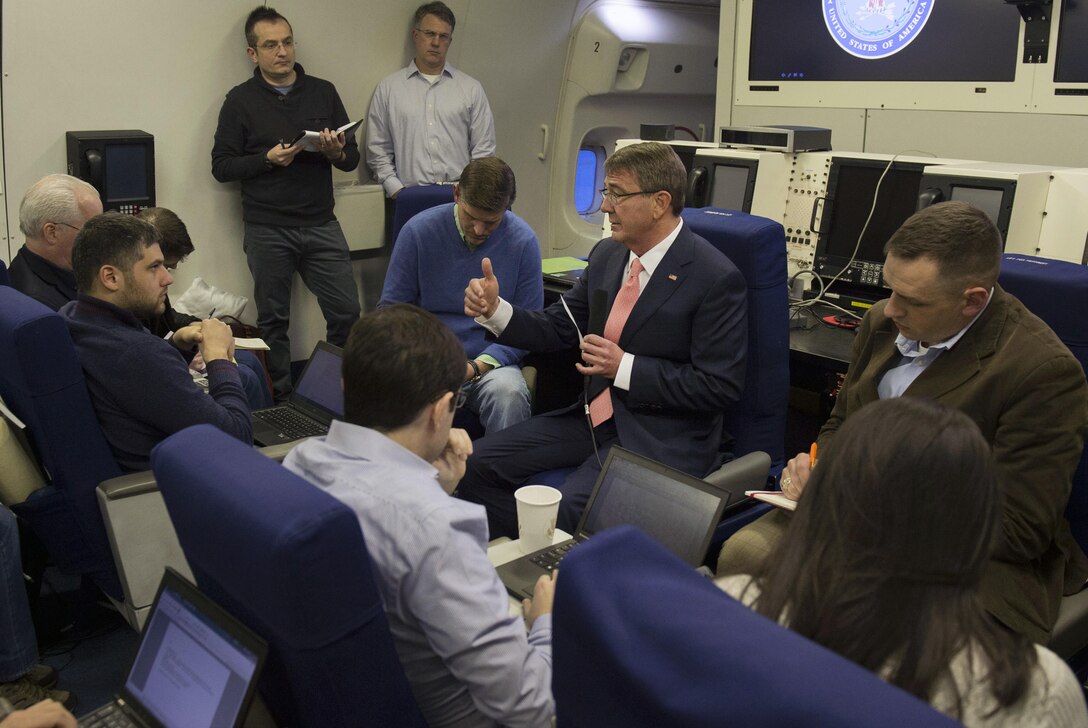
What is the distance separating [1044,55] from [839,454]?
12.4 ft

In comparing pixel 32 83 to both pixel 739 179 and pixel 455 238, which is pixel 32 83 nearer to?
pixel 455 238

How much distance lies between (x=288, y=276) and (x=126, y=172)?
2.97ft

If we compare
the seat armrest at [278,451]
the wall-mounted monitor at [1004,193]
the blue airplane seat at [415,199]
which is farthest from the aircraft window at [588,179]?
the seat armrest at [278,451]

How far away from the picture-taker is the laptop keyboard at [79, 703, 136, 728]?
163cm

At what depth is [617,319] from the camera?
291cm

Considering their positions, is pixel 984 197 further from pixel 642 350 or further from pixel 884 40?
pixel 884 40

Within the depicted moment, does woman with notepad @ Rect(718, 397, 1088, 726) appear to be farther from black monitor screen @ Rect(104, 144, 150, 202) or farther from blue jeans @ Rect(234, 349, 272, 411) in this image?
black monitor screen @ Rect(104, 144, 150, 202)

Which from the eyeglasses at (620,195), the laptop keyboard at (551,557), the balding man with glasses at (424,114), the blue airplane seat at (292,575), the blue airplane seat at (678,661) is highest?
the balding man with glasses at (424,114)

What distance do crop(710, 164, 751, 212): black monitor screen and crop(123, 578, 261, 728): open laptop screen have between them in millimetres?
2779

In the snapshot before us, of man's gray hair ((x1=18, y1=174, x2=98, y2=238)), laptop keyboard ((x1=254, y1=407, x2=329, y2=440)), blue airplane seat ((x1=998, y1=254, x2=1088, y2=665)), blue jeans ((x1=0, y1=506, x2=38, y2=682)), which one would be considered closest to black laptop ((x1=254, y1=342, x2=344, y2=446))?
laptop keyboard ((x1=254, y1=407, x2=329, y2=440))

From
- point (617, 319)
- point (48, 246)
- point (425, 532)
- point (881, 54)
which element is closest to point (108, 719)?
point (425, 532)

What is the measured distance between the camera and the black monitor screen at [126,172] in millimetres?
4398

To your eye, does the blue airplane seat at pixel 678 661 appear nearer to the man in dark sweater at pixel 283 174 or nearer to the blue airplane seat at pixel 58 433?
the blue airplane seat at pixel 58 433

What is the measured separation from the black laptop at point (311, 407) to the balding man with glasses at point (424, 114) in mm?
2206
